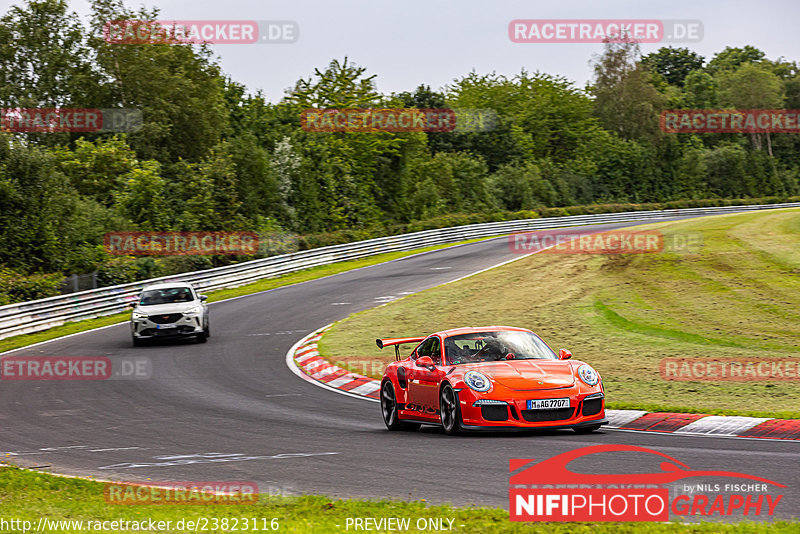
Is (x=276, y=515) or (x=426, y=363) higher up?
(x=426, y=363)

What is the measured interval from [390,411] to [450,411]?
1626mm

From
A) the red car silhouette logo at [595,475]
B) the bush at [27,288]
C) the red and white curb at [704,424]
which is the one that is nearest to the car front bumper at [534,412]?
the red and white curb at [704,424]

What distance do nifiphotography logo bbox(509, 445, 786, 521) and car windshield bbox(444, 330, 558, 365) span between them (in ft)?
10.7

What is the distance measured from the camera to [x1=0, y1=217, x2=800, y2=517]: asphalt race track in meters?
7.79

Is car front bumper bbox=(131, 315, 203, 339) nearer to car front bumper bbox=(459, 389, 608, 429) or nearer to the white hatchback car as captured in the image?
the white hatchback car

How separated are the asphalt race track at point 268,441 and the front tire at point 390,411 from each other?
0.23 metres

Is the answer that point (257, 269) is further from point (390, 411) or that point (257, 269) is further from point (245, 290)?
point (390, 411)

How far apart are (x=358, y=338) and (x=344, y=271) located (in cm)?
1708

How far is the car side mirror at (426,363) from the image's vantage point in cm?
1095

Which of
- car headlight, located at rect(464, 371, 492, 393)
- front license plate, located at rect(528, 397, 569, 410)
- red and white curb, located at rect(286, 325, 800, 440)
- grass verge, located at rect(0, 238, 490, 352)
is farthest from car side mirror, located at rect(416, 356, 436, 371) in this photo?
grass verge, located at rect(0, 238, 490, 352)

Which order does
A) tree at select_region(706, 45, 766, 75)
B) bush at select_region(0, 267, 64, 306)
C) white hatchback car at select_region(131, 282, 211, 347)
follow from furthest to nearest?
tree at select_region(706, 45, 766, 75) → bush at select_region(0, 267, 64, 306) → white hatchback car at select_region(131, 282, 211, 347)

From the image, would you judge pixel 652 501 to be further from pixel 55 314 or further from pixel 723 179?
pixel 723 179

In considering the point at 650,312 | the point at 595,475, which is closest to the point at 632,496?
the point at 595,475

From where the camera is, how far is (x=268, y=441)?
10719 millimetres
